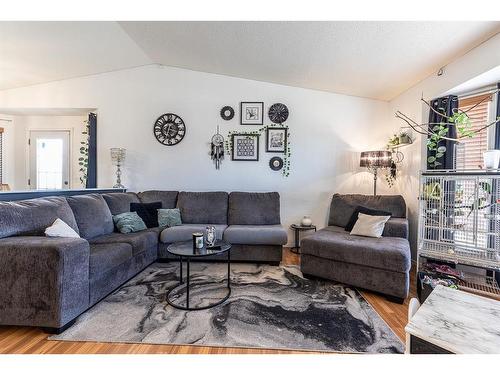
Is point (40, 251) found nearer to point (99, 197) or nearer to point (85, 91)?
point (99, 197)

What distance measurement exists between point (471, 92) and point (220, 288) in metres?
3.40

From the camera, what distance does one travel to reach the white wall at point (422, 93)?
7.09 ft

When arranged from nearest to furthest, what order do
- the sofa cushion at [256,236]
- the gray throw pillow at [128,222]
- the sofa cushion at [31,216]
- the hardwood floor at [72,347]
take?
the hardwood floor at [72,347] → the sofa cushion at [31,216] → the gray throw pillow at [128,222] → the sofa cushion at [256,236]

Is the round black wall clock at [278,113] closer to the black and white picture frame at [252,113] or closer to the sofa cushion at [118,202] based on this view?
the black and white picture frame at [252,113]

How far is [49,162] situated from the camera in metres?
4.45

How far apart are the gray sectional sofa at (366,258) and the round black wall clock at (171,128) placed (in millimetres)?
2608

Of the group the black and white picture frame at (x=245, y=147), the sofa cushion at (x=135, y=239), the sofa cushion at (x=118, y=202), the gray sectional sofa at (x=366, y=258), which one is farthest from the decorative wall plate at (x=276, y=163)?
the sofa cushion at (x=118, y=202)

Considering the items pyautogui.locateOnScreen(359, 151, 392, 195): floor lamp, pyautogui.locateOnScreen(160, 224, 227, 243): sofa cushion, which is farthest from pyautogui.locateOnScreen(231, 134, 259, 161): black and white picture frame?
pyautogui.locateOnScreen(359, 151, 392, 195): floor lamp

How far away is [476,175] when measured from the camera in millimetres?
2113

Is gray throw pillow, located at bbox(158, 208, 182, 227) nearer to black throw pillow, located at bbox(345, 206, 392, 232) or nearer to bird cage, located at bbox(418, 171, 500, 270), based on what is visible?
black throw pillow, located at bbox(345, 206, 392, 232)

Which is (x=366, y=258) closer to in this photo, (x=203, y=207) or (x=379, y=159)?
(x=379, y=159)

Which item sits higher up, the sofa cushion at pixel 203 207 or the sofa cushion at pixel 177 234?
the sofa cushion at pixel 203 207

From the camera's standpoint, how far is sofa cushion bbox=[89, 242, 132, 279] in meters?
1.94

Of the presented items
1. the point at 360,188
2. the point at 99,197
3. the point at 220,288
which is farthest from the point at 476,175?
the point at 99,197
